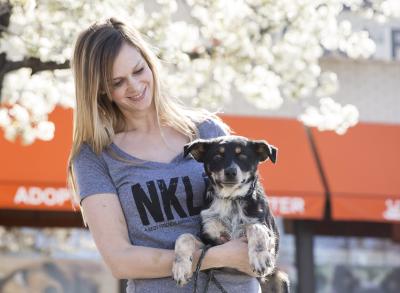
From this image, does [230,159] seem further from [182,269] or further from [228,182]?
[182,269]

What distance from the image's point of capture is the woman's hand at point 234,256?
10.2ft

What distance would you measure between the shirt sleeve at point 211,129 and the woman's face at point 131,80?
316mm

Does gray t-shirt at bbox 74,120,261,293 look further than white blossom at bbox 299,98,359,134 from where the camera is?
No

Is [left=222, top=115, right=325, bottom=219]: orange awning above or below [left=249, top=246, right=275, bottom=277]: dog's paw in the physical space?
below

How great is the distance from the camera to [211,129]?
3779 millimetres

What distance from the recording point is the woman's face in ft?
11.3

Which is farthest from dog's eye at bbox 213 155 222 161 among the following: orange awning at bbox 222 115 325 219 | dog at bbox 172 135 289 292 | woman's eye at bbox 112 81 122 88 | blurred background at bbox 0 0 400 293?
orange awning at bbox 222 115 325 219

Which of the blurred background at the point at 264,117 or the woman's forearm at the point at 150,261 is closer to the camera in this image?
the woman's forearm at the point at 150,261

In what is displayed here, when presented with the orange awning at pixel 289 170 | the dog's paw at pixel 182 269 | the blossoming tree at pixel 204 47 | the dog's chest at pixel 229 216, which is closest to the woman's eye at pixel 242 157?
the dog's chest at pixel 229 216

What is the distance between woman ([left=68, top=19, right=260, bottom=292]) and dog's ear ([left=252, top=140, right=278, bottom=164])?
28 centimetres

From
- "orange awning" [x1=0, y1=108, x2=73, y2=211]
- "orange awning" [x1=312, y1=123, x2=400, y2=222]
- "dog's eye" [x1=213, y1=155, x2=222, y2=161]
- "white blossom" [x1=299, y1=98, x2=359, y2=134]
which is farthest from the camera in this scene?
"orange awning" [x1=312, y1=123, x2=400, y2=222]

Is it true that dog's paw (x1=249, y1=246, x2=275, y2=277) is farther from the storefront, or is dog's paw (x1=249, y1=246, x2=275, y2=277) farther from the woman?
the storefront

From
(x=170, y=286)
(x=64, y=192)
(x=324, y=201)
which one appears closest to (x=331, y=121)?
(x=324, y=201)

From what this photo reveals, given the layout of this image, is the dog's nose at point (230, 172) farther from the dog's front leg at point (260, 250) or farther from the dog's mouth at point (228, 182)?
the dog's front leg at point (260, 250)
